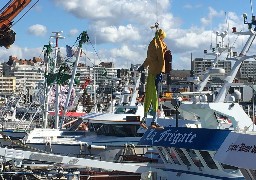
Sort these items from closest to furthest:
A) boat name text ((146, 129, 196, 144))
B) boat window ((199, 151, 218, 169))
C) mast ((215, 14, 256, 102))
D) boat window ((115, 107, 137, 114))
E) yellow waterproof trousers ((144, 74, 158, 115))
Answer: boat window ((199, 151, 218, 169))
boat name text ((146, 129, 196, 144))
yellow waterproof trousers ((144, 74, 158, 115))
mast ((215, 14, 256, 102))
boat window ((115, 107, 137, 114))

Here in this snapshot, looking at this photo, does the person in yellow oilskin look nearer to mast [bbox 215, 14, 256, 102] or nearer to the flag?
mast [bbox 215, 14, 256, 102]

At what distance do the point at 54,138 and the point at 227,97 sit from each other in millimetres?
11468

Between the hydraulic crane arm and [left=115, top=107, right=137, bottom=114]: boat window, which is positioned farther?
[left=115, top=107, right=137, bottom=114]: boat window

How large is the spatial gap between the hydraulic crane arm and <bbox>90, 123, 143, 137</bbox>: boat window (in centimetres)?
925

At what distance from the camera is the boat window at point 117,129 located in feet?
91.9

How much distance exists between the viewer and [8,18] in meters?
21.6

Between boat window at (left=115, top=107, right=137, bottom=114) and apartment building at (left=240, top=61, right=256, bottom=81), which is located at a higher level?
apartment building at (left=240, top=61, right=256, bottom=81)

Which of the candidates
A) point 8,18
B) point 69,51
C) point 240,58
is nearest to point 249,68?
point 69,51

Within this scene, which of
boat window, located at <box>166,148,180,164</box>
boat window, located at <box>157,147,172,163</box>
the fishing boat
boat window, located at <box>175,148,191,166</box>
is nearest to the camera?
the fishing boat

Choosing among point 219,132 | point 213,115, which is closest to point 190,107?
point 213,115

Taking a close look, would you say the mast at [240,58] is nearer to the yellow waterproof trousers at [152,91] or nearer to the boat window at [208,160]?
the yellow waterproof trousers at [152,91]

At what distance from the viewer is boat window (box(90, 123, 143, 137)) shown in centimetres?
2800

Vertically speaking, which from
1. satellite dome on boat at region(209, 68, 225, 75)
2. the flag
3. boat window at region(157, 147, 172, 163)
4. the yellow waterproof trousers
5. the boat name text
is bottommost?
boat window at region(157, 147, 172, 163)

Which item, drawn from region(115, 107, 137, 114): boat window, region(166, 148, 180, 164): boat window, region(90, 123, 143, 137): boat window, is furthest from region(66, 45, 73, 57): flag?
region(166, 148, 180, 164): boat window
